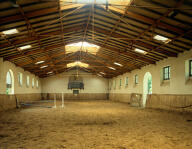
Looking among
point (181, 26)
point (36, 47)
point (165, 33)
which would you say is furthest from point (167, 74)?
point (36, 47)

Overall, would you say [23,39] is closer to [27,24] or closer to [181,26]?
[27,24]

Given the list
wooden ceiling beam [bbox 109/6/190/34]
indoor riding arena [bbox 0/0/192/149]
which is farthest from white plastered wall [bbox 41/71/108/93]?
wooden ceiling beam [bbox 109/6/190/34]

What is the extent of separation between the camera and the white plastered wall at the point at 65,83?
41.5 m

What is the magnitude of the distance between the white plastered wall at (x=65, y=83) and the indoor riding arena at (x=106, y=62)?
560 inches

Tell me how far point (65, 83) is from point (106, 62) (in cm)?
1677

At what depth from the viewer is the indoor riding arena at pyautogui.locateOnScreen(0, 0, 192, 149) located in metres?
7.37

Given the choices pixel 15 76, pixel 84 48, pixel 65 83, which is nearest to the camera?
pixel 15 76

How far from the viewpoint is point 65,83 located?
41.8 meters

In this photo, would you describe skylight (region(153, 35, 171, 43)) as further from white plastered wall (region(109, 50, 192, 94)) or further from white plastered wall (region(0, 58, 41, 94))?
white plastered wall (region(0, 58, 41, 94))

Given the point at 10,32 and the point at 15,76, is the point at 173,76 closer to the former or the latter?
the point at 10,32

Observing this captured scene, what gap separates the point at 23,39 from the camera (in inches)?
588

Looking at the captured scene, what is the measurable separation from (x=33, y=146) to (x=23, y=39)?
10.6 metres

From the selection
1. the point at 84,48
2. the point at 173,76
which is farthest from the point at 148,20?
the point at 84,48

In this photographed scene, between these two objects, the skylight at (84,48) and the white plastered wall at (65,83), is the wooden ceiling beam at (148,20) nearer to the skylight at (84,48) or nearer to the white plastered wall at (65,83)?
the skylight at (84,48)
